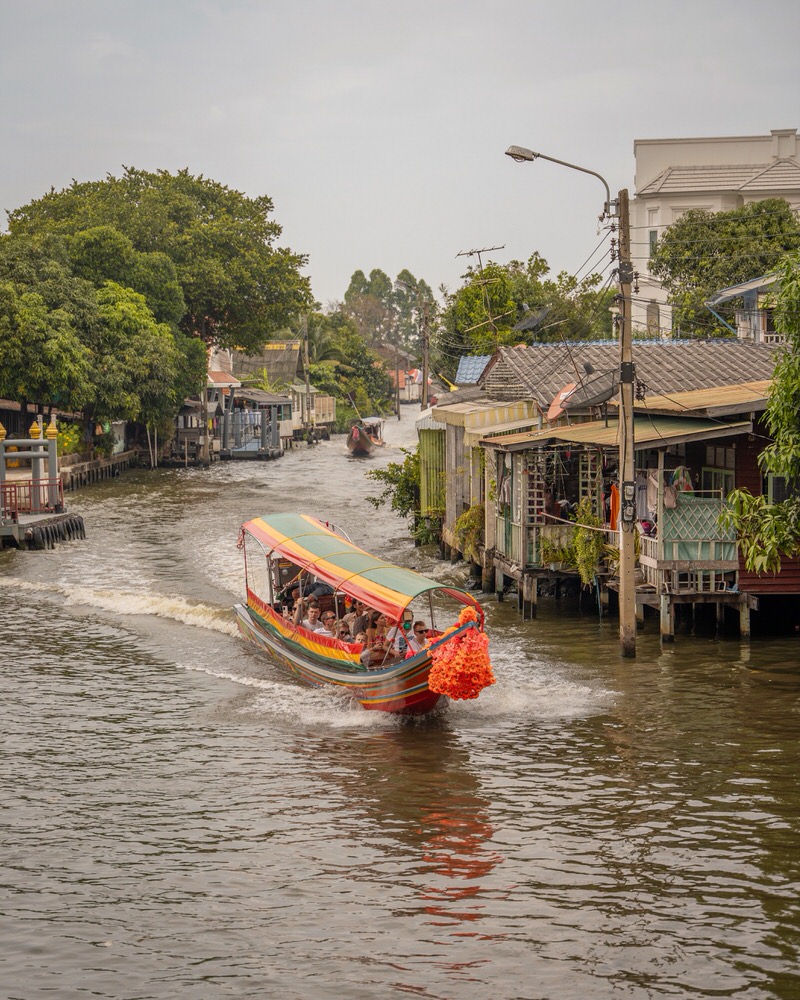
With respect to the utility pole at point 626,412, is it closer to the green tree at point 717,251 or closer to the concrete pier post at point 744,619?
the concrete pier post at point 744,619

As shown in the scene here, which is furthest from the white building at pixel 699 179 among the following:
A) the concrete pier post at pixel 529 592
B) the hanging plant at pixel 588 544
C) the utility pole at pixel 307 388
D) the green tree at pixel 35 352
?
the hanging plant at pixel 588 544

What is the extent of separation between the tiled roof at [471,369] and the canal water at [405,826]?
17736 millimetres

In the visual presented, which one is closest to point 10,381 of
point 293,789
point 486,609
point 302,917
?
point 486,609

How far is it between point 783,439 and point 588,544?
575 cm

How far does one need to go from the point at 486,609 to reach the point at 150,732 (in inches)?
393

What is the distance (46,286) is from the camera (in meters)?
54.6

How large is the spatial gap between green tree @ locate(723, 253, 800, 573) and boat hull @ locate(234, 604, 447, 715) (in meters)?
5.46

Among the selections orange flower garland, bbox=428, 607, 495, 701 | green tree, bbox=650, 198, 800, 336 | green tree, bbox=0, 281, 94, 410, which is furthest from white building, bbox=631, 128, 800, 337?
orange flower garland, bbox=428, 607, 495, 701

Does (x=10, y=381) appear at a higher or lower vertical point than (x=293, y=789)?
higher

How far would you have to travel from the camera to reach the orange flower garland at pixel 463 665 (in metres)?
16.9

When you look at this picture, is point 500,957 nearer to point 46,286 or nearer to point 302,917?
point 302,917

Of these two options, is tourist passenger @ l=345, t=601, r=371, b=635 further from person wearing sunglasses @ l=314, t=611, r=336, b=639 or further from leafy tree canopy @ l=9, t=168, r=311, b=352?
leafy tree canopy @ l=9, t=168, r=311, b=352

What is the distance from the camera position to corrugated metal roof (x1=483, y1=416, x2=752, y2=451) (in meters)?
21.5

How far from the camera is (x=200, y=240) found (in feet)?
234
